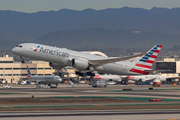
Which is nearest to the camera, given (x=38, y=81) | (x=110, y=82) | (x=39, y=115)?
Result: (x=39, y=115)

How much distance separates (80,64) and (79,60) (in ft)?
3.25

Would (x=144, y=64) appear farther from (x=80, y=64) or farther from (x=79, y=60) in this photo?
(x=79, y=60)

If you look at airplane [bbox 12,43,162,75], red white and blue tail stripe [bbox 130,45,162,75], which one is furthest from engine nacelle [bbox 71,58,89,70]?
red white and blue tail stripe [bbox 130,45,162,75]

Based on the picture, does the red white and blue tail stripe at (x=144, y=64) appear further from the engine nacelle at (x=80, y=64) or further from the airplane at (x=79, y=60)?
the engine nacelle at (x=80, y=64)

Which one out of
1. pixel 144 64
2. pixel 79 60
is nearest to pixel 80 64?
pixel 79 60

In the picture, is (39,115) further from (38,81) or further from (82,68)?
(38,81)

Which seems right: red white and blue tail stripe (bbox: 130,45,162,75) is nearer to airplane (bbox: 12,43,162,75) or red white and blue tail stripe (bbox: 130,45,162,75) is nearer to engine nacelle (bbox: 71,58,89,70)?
airplane (bbox: 12,43,162,75)

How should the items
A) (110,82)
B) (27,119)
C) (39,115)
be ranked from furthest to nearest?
(110,82)
(39,115)
(27,119)

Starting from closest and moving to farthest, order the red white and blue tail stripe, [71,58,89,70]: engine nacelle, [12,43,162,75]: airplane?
[12,43,162,75]: airplane, [71,58,89,70]: engine nacelle, the red white and blue tail stripe

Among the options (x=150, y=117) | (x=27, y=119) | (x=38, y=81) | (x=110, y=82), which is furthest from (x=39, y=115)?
(x=110, y=82)

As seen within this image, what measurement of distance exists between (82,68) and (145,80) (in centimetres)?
11266

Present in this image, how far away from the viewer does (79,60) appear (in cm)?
7706

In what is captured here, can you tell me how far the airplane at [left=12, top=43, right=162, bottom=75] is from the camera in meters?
72.8

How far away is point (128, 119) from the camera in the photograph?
36312mm
